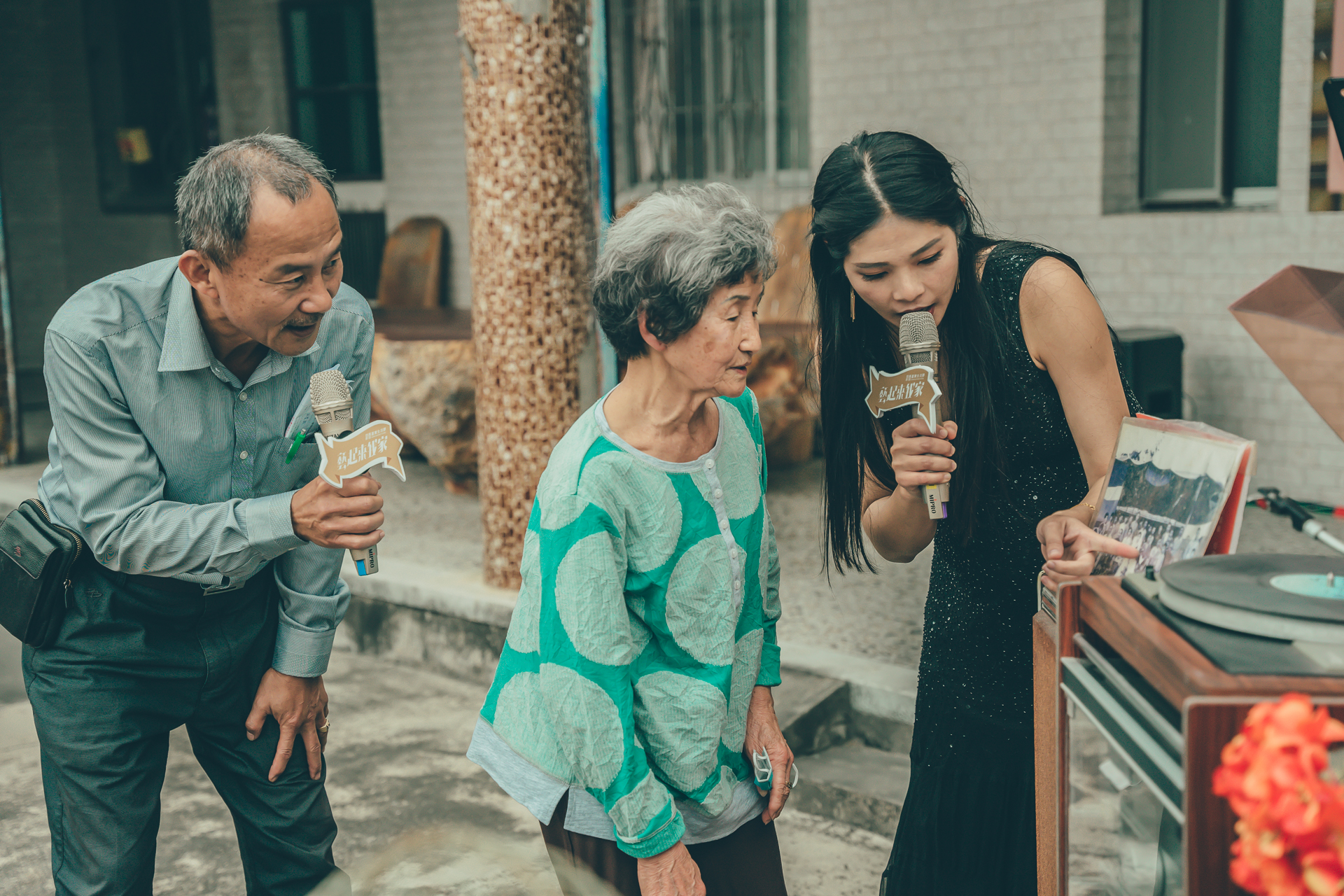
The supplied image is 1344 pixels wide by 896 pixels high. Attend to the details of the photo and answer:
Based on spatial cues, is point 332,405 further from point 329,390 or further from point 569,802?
point 569,802

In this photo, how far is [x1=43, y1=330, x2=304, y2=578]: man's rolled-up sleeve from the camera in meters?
2.09

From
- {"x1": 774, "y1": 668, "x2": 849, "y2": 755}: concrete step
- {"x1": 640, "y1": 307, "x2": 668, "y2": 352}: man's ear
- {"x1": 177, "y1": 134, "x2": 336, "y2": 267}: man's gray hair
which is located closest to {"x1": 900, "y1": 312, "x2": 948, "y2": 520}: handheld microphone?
{"x1": 640, "y1": 307, "x2": 668, "y2": 352}: man's ear

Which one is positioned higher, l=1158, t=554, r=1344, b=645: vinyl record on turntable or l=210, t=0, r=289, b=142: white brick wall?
l=210, t=0, r=289, b=142: white brick wall

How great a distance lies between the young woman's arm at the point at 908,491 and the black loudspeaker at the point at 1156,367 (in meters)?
3.81

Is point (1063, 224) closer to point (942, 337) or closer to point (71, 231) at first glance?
point (942, 337)

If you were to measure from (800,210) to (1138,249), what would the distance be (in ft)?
7.20

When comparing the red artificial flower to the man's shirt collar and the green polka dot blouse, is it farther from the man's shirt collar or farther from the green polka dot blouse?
the man's shirt collar

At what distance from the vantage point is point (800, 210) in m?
7.75

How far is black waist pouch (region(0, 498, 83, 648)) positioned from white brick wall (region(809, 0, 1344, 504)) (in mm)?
4579

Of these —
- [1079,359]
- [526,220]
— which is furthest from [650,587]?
[526,220]

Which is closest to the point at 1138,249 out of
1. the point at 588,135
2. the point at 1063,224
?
the point at 1063,224

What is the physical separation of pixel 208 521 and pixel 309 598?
0.42 metres

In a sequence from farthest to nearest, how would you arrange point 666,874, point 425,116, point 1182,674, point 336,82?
point 336,82 → point 425,116 → point 666,874 → point 1182,674

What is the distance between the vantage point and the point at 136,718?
227cm
